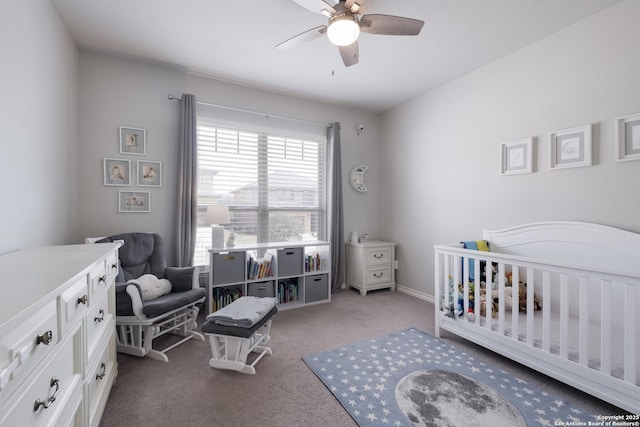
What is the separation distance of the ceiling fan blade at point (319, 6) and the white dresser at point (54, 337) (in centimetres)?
175

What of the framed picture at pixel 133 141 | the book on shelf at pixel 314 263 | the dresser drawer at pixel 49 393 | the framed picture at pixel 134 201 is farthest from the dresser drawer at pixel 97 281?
the book on shelf at pixel 314 263

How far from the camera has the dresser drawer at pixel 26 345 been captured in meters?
0.61

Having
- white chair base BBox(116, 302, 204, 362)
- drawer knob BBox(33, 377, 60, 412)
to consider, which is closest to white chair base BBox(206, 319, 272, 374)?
white chair base BBox(116, 302, 204, 362)

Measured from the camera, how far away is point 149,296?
222 centimetres

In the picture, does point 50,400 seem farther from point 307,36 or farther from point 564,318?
point 564,318

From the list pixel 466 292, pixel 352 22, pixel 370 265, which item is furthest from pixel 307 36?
pixel 370 265

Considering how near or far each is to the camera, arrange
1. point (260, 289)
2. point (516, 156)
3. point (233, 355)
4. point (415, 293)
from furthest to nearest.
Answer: point (415, 293)
point (260, 289)
point (516, 156)
point (233, 355)

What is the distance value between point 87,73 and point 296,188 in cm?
235

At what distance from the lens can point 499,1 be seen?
6.54 feet

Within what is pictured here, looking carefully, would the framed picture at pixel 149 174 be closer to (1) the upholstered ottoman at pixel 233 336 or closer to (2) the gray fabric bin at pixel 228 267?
(2) the gray fabric bin at pixel 228 267

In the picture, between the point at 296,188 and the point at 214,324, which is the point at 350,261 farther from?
the point at 214,324

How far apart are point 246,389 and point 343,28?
228 centimetres

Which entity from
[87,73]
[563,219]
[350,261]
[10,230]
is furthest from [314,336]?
[87,73]

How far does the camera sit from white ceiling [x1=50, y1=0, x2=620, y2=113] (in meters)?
2.07
